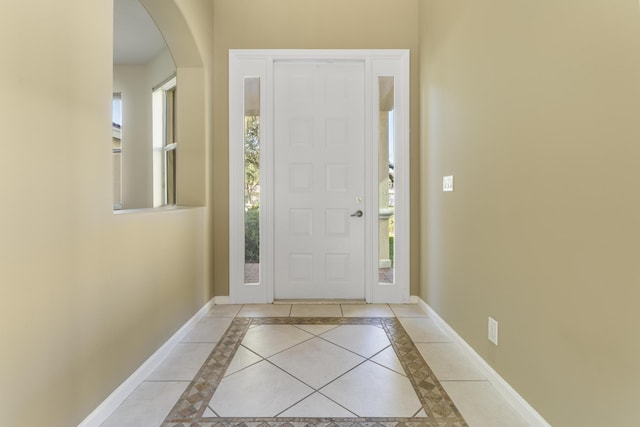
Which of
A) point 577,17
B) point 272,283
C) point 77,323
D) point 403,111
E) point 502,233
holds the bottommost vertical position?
point 272,283

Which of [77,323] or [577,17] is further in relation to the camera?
[77,323]

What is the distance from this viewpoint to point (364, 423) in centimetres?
137

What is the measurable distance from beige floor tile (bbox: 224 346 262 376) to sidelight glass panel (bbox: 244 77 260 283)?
100 centimetres

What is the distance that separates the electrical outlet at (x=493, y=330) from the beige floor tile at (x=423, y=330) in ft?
1.63

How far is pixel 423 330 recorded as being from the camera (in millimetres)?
2346

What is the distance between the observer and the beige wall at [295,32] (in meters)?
2.86

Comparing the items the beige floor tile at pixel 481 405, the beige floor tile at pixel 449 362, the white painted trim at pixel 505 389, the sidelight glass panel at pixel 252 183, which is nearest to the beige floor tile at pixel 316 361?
the beige floor tile at pixel 449 362

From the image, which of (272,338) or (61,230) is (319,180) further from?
(61,230)

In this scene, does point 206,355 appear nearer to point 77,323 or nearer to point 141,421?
point 141,421

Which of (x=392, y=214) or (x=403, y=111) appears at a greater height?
(x=403, y=111)

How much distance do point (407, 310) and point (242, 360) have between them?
1505 millimetres

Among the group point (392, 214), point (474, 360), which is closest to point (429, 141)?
point (392, 214)

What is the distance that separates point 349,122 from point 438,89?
32.7 inches

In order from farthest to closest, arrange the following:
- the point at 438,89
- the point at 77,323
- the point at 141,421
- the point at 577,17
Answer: the point at 438,89 < the point at 141,421 < the point at 77,323 < the point at 577,17
